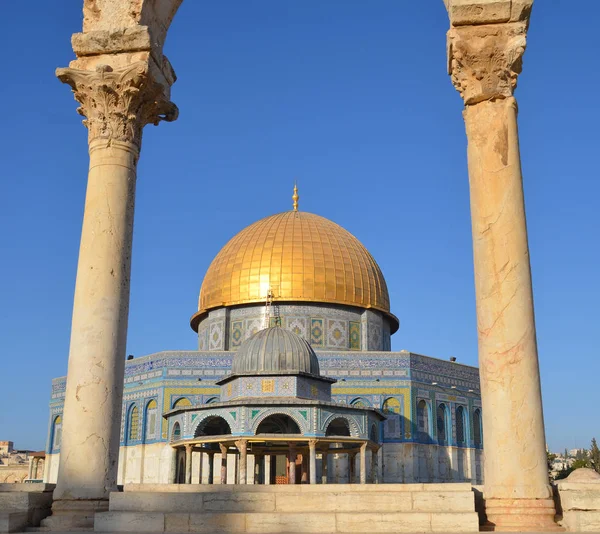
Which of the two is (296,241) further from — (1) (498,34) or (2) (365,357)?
(1) (498,34)

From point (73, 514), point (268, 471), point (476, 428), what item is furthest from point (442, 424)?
point (73, 514)

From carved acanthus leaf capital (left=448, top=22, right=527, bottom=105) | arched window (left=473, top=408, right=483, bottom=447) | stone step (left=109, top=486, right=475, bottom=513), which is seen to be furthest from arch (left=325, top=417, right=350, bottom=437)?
carved acanthus leaf capital (left=448, top=22, right=527, bottom=105)

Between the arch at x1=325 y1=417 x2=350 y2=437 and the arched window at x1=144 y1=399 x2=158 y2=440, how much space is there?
33.4 ft

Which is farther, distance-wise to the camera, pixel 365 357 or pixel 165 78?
pixel 365 357

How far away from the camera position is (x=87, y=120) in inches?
438

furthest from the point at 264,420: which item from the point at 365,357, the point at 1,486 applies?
the point at 1,486

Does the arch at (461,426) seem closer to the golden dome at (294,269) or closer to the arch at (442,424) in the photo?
the arch at (442,424)

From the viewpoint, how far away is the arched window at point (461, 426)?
35.5 m

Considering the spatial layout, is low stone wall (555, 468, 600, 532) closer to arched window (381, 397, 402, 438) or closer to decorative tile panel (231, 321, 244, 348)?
arched window (381, 397, 402, 438)

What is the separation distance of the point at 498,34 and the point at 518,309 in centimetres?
345

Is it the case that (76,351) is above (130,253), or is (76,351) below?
below

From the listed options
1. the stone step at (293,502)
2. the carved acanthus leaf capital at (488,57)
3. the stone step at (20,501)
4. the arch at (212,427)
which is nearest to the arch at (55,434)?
→ the arch at (212,427)

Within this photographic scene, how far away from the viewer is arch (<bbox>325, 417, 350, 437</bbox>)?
81.4 feet

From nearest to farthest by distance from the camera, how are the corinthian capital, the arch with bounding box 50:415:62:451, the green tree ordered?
the corinthian capital → the arch with bounding box 50:415:62:451 → the green tree
